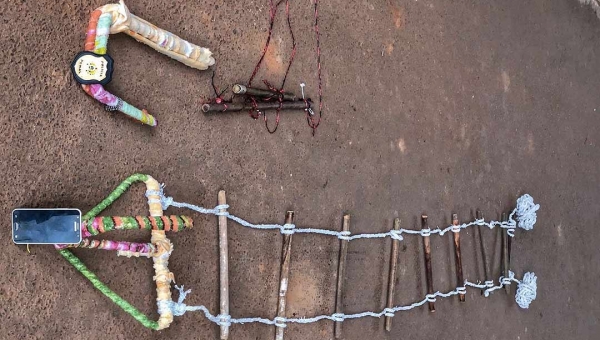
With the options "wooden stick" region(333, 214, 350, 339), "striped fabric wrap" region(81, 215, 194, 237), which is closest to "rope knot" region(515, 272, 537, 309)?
"wooden stick" region(333, 214, 350, 339)

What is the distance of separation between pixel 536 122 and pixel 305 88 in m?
1.43

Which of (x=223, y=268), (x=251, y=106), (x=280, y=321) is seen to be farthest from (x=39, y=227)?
(x=280, y=321)

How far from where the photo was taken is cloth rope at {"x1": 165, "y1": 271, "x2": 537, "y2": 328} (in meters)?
1.59

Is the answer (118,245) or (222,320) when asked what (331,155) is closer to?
(222,320)

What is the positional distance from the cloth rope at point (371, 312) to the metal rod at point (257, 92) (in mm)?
522

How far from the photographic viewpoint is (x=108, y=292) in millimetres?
1389

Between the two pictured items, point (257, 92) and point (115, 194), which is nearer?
point (115, 194)

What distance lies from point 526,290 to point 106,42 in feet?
6.56

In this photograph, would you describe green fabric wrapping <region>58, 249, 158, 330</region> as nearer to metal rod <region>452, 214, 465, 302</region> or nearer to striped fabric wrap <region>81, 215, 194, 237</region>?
striped fabric wrap <region>81, 215, 194, 237</region>

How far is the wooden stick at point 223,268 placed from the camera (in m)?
1.67

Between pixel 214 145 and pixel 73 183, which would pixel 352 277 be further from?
pixel 73 183

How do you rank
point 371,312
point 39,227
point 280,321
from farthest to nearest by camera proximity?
point 371,312 → point 280,321 → point 39,227

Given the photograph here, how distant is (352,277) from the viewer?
6.81 feet

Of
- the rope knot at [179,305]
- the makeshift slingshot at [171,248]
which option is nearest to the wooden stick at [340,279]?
the makeshift slingshot at [171,248]
